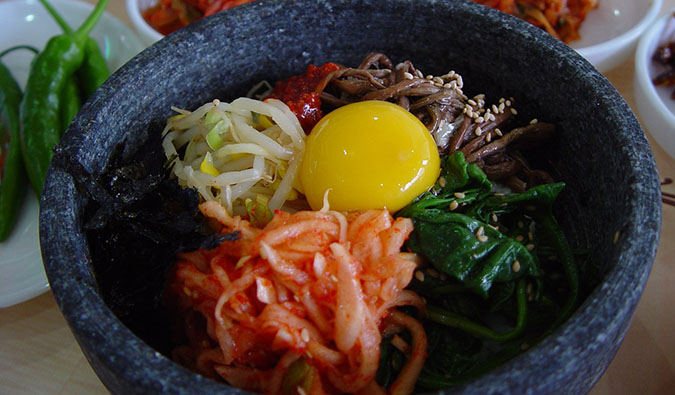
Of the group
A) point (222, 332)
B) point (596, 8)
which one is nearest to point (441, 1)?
point (222, 332)

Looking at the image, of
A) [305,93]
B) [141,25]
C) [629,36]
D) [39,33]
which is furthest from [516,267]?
[39,33]

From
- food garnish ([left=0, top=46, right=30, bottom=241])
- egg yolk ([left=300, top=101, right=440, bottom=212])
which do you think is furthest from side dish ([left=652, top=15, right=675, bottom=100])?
food garnish ([left=0, top=46, right=30, bottom=241])

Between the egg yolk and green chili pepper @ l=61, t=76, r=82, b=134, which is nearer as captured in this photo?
the egg yolk

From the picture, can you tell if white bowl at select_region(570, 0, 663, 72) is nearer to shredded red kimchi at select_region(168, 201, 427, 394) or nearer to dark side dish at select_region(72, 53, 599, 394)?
dark side dish at select_region(72, 53, 599, 394)

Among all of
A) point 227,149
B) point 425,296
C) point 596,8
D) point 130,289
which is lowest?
point 596,8

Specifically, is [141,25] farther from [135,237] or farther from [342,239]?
[342,239]

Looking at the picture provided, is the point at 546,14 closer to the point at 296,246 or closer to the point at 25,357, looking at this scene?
the point at 296,246

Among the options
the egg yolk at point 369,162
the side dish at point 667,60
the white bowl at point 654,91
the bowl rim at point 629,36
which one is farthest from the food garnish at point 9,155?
the side dish at point 667,60
